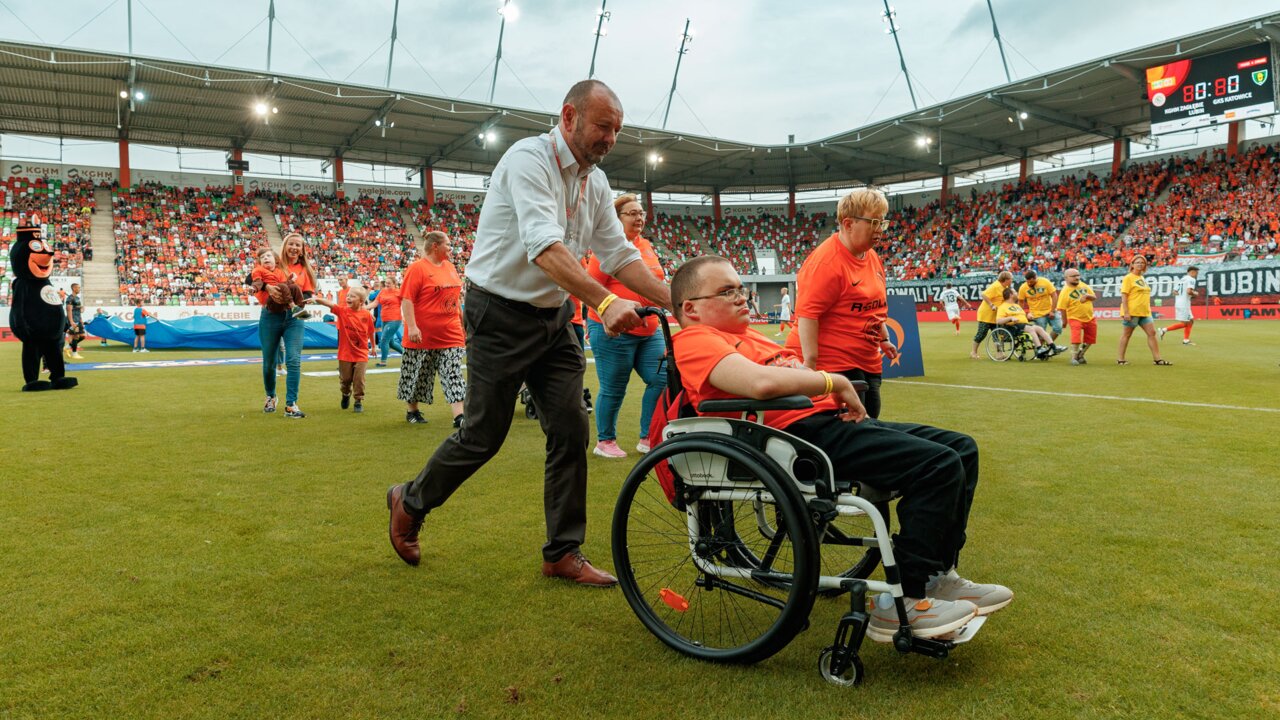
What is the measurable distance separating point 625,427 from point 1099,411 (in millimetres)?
4340

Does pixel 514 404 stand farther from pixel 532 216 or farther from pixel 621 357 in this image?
pixel 621 357

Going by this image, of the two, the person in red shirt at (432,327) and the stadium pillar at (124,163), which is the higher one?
the stadium pillar at (124,163)

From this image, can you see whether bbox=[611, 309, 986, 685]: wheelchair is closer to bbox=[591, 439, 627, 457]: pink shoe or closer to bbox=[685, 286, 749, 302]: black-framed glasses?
bbox=[685, 286, 749, 302]: black-framed glasses

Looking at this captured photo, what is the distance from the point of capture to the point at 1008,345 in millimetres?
13312

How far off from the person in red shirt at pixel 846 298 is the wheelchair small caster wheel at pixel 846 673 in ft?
5.55

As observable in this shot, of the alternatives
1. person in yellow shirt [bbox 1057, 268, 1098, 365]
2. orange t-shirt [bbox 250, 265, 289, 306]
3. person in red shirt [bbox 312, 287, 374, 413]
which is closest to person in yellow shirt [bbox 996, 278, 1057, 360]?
person in yellow shirt [bbox 1057, 268, 1098, 365]

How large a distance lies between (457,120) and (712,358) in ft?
115

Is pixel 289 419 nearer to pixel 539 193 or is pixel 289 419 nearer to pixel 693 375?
pixel 539 193

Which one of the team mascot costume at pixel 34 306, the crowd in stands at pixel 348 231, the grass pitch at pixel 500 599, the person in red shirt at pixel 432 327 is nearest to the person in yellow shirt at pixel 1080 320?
the grass pitch at pixel 500 599

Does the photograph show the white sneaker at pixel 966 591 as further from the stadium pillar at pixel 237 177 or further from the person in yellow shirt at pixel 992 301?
the stadium pillar at pixel 237 177

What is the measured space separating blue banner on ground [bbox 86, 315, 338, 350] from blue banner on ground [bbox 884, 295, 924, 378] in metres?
13.5

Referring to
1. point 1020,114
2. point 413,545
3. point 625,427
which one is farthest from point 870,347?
point 1020,114

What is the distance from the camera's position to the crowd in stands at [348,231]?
3500 centimetres

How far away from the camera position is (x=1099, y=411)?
6.84 m
